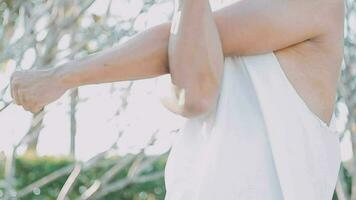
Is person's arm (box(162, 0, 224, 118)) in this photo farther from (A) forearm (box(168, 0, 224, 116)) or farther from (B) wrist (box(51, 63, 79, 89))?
(B) wrist (box(51, 63, 79, 89))

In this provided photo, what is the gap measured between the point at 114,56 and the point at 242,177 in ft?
0.95

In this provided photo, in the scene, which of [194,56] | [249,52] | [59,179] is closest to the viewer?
[194,56]

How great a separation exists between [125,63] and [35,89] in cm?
15

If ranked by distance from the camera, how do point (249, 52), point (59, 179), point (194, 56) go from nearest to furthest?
point (194, 56) → point (249, 52) → point (59, 179)

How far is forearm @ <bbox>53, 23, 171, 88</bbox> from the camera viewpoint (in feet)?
5.84

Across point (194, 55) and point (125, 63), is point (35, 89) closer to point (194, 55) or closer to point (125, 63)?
point (125, 63)

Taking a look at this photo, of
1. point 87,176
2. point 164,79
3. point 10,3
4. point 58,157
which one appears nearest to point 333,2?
point 164,79

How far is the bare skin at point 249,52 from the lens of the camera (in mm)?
1788

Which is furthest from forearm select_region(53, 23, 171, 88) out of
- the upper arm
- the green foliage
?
the green foliage

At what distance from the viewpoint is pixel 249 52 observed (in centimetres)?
185

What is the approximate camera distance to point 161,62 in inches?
71.1

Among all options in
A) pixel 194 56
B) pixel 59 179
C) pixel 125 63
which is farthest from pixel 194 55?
pixel 59 179

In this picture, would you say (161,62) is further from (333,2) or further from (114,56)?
(333,2)

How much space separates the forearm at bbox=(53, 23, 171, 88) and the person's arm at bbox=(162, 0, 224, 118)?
1.1 inches
